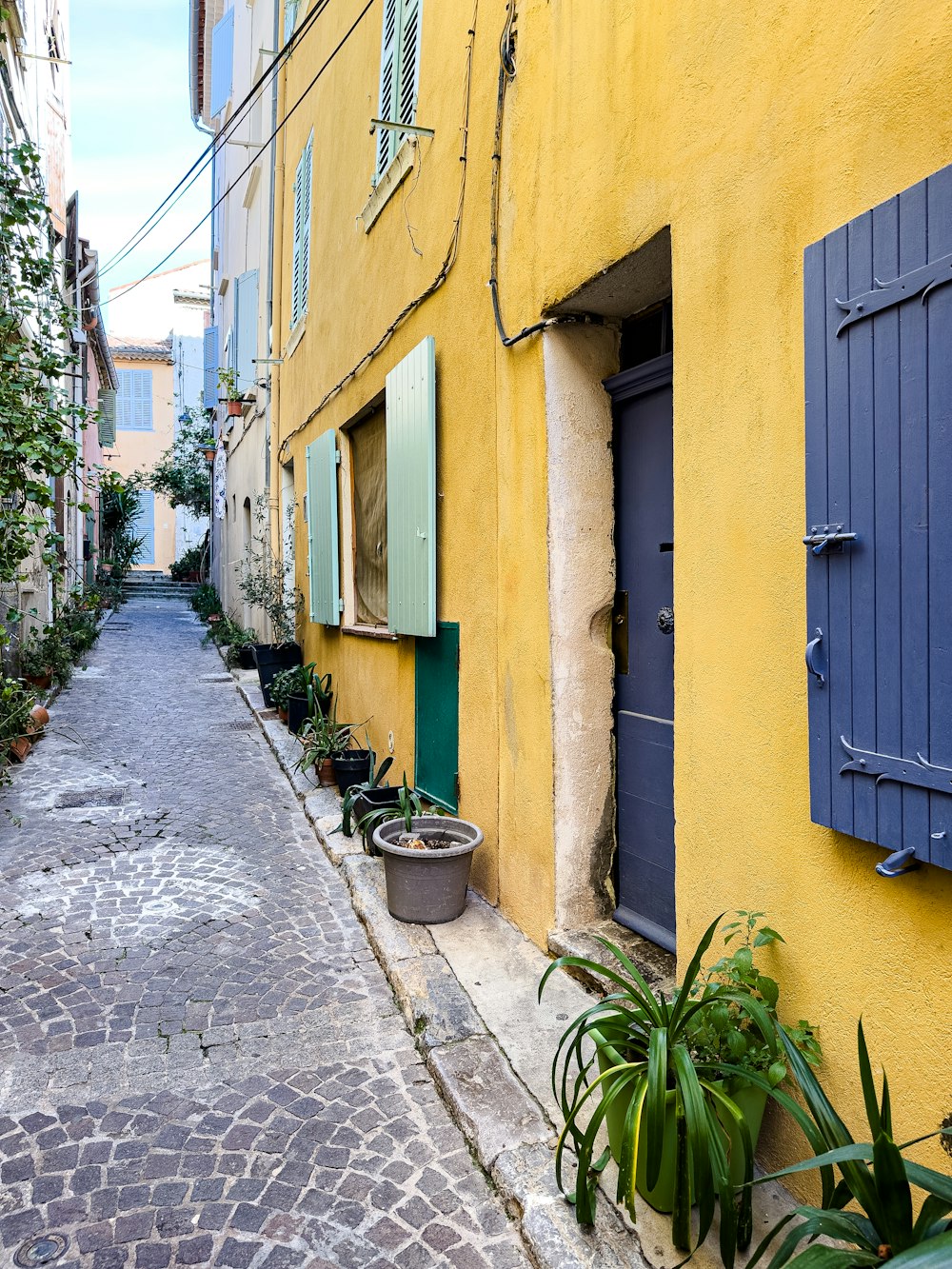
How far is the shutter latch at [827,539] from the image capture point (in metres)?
1.89

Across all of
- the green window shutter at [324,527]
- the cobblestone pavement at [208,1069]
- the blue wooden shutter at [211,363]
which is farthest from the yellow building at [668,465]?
the blue wooden shutter at [211,363]

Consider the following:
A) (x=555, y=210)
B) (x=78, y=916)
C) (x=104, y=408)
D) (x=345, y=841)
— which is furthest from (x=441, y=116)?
(x=104, y=408)

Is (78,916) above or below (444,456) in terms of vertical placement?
below

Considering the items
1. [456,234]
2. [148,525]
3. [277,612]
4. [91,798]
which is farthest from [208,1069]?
A: [148,525]

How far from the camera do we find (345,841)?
5.09m

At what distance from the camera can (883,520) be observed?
1.79m

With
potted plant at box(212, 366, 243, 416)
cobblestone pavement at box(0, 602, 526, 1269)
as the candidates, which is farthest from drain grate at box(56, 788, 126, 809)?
potted plant at box(212, 366, 243, 416)

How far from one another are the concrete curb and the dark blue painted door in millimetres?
770

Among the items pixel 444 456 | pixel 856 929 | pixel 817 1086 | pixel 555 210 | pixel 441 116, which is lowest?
pixel 817 1086

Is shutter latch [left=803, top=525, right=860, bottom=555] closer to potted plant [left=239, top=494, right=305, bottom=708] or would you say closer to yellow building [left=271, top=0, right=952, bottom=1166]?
yellow building [left=271, top=0, right=952, bottom=1166]

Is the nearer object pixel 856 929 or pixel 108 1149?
pixel 856 929

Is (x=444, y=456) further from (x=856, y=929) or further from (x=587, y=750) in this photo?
(x=856, y=929)

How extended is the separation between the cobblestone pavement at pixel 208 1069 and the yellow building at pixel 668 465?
35.5 inches

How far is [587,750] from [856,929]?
5.21 feet
